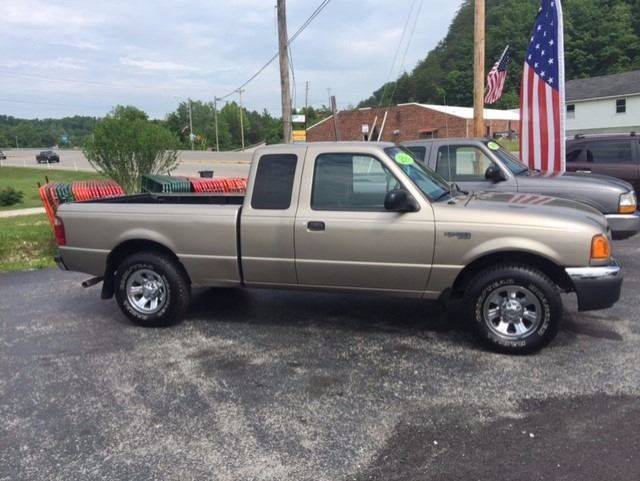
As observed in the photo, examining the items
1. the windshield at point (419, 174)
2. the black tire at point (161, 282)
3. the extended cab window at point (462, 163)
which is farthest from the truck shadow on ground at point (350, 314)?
the extended cab window at point (462, 163)

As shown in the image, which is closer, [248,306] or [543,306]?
[543,306]

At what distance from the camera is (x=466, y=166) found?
822 cm

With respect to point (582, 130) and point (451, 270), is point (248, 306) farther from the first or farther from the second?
point (582, 130)

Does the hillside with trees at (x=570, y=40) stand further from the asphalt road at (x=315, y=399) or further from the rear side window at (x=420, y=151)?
the asphalt road at (x=315, y=399)

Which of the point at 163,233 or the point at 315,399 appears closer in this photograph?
the point at 315,399

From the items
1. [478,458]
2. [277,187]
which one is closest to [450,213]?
[277,187]

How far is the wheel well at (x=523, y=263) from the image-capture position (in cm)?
462

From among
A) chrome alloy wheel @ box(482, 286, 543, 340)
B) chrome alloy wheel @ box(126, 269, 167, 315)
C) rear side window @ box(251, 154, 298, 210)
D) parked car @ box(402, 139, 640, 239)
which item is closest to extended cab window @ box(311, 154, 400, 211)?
rear side window @ box(251, 154, 298, 210)

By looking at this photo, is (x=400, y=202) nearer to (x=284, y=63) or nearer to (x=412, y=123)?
(x=284, y=63)

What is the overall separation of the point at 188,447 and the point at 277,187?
2552 mm

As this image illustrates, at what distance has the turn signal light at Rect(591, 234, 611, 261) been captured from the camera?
14.5ft

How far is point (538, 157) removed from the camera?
32.6 ft

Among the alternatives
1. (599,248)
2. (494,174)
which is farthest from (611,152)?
(599,248)

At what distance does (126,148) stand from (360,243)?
8.99m
